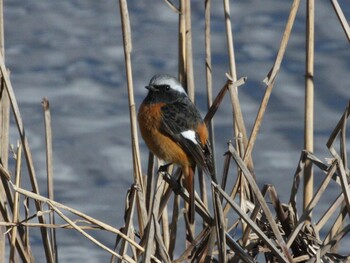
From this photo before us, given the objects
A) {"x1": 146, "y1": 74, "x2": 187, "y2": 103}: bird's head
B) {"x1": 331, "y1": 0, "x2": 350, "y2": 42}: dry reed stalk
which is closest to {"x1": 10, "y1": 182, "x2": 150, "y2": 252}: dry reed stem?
A: {"x1": 146, "y1": 74, "x2": 187, "y2": 103}: bird's head

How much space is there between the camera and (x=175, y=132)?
18.6ft

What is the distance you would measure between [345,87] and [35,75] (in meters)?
2.64

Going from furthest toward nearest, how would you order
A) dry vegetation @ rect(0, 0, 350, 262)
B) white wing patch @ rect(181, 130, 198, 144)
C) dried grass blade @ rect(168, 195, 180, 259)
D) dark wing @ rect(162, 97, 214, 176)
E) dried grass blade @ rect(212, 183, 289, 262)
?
white wing patch @ rect(181, 130, 198, 144)
dark wing @ rect(162, 97, 214, 176)
dried grass blade @ rect(168, 195, 180, 259)
dry vegetation @ rect(0, 0, 350, 262)
dried grass blade @ rect(212, 183, 289, 262)

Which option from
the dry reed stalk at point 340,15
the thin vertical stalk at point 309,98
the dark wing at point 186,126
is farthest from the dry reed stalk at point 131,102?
the dry reed stalk at point 340,15

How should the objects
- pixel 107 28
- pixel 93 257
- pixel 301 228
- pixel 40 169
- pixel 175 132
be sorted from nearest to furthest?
pixel 301 228 < pixel 175 132 < pixel 93 257 < pixel 40 169 < pixel 107 28

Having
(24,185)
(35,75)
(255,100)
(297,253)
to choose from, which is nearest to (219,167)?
(255,100)

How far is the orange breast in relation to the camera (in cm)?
546

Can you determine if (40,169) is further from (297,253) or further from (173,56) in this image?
(297,253)

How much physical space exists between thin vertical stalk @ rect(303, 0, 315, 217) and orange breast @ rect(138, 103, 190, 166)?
0.64m

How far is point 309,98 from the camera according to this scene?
517 centimetres

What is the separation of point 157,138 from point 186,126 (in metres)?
0.18

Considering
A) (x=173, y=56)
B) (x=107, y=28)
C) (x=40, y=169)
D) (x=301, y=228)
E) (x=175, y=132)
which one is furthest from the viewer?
(x=107, y=28)

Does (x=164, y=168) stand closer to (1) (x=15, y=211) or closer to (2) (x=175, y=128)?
(2) (x=175, y=128)

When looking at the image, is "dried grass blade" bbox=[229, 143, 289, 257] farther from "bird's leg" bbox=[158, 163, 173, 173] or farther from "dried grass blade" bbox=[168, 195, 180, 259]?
"bird's leg" bbox=[158, 163, 173, 173]
